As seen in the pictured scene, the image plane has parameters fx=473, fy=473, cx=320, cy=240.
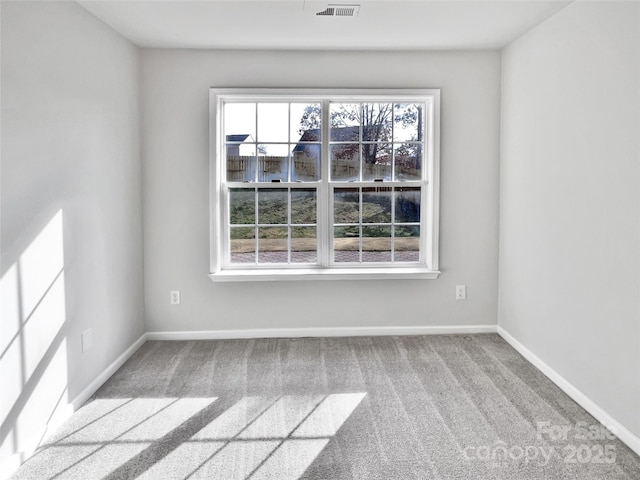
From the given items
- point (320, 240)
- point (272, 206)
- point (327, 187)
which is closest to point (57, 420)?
point (272, 206)

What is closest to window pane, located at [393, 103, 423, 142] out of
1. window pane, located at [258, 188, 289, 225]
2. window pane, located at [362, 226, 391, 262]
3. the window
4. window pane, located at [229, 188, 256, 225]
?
the window

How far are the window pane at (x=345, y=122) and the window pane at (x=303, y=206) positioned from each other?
1.73 feet

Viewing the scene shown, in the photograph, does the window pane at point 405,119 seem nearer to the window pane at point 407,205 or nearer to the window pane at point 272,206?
the window pane at point 407,205

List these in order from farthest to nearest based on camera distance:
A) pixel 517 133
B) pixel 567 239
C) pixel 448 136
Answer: pixel 448 136
pixel 517 133
pixel 567 239

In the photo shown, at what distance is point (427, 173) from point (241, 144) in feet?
5.40

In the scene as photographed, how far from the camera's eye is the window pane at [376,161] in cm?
417

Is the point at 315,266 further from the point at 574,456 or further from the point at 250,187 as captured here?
the point at 574,456

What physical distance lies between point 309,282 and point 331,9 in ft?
7.07

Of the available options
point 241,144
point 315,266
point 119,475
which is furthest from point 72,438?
point 241,144

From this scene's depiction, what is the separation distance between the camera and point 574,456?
7.61 feet

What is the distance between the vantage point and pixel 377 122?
4172mm

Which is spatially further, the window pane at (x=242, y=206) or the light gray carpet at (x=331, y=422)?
the window pane at (x=242, y=206)

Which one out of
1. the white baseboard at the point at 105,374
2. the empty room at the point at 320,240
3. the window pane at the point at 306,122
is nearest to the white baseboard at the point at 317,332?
the empty room at the point at 320,240

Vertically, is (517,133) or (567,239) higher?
(517,133)
